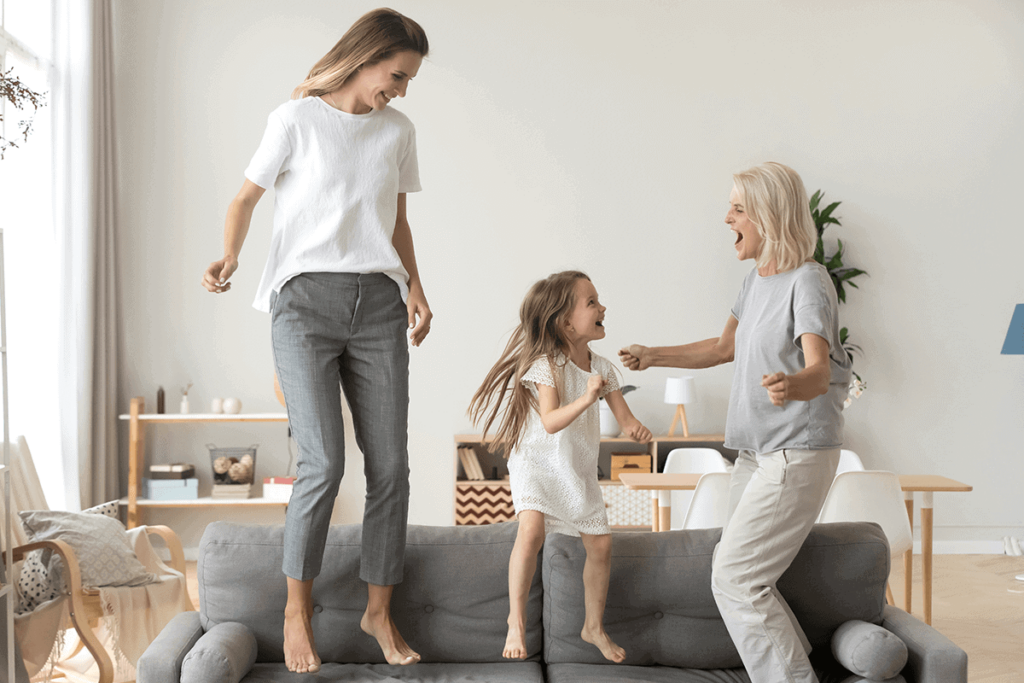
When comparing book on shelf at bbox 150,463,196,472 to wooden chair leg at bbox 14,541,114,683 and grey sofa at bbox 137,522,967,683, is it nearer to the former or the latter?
wooden chair leg at bbox 14,541,114,683

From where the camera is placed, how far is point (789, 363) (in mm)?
1995

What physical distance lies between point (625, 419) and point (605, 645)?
1.95ft

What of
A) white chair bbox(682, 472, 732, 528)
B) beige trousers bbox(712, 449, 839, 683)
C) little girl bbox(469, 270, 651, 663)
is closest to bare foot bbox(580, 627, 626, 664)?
little girl bbox(469, 270, 651, 663)

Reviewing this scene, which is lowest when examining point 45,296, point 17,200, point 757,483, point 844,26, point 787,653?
point 787,653

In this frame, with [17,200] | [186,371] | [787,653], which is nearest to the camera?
[787,653]

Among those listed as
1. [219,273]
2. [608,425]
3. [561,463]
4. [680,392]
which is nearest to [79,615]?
[219,273]

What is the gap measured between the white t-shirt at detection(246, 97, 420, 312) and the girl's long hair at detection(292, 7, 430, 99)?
63 mm

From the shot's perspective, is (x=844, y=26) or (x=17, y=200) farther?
(x=844, y=26)

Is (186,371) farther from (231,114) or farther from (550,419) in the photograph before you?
(550,419)

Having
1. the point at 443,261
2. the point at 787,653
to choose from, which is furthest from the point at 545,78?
the point at 787,653

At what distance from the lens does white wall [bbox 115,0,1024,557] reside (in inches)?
209

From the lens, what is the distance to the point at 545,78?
5352 mm

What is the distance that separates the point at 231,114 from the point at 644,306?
9.34 feet

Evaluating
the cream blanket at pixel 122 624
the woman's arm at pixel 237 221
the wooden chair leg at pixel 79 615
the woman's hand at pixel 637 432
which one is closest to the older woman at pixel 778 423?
the woman's hand at pixel 637 432
